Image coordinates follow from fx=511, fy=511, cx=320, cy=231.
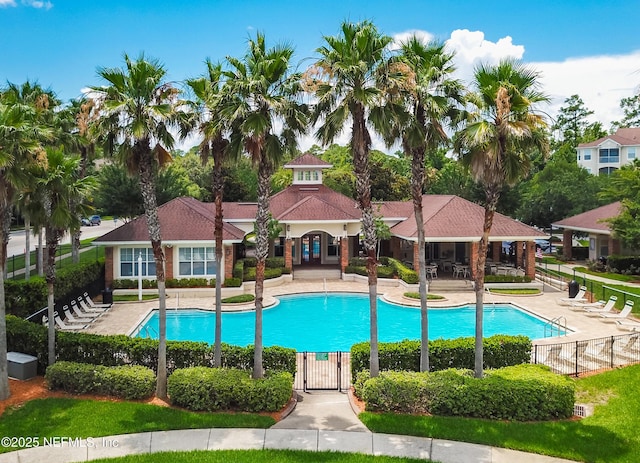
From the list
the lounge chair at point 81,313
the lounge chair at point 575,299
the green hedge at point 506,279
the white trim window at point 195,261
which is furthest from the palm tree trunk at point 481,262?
the white trim window at point 195,261

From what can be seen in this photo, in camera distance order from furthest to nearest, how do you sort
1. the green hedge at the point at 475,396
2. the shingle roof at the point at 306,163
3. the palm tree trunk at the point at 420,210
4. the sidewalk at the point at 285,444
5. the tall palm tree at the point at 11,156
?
the shingle roof at the point at 306,163
the palm tree trunk at the point at 420,210
the tall palm tree at the point at 11,156
the green hedge at the point at 475,396
the sidewalk at the point at 285,444

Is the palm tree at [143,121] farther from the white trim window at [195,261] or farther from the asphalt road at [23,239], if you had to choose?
the asphalt road at [23,239]

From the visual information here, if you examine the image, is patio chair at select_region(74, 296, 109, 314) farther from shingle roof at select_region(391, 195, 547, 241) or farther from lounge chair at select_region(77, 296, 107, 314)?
shingle roof at select_region(391, 195, 547, 241)

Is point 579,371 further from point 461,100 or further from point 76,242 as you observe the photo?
point 76,242

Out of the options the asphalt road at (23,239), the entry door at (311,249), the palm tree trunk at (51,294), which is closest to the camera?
the palm tree trunk at (51,294)

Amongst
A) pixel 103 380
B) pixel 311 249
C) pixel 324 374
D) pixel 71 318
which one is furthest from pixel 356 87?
pixel 311 249

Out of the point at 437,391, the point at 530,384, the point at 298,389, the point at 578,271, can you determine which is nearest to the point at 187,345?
the point at 298,389

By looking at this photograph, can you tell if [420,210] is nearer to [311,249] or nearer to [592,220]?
[311,249]
